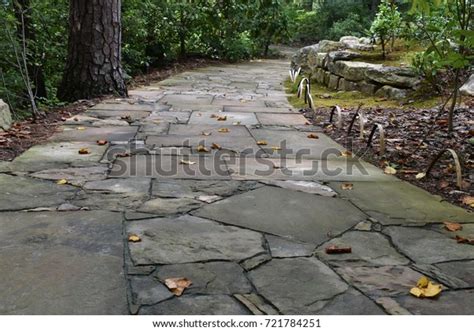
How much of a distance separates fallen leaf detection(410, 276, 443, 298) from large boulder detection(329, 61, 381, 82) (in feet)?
20.0

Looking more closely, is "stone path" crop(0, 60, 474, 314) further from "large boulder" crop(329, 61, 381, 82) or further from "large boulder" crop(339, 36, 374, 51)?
"large boulder" crop(339, 36, 374, 51)

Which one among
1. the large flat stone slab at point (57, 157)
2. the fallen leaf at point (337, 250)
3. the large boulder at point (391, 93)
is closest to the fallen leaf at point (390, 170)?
the fallen leaf at point (337, 250)

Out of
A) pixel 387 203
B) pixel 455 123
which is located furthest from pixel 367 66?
pixel 387 203

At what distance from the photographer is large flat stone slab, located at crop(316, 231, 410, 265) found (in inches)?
79.4

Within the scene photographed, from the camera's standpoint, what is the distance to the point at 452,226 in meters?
2.44

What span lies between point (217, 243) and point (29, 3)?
6.27m

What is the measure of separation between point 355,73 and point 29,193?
243 inches

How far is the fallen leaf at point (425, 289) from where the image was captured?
1.72m

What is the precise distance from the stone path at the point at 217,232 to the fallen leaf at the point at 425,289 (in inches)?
1.5

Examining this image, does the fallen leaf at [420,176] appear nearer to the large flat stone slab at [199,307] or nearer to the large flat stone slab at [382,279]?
the large flat stone slab at [382,279]

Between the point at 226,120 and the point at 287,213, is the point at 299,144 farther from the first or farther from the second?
the point at 287,213

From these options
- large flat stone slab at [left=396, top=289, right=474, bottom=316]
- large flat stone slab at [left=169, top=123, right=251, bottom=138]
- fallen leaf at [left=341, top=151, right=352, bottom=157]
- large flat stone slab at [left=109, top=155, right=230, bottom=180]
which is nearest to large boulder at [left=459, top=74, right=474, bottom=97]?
fallen leaf at [left=341, top=151, right=352, bottom=157]

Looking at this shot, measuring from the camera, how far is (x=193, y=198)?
273cm

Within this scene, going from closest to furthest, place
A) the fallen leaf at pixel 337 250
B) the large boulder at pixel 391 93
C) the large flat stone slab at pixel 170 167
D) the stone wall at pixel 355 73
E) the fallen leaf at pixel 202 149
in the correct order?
the fallen leaf at pixel 337 250
the large flat stone slab at pixel 170 167
the fallen leaf at pixel 202 149
the large boulder at pixel 391 93
the stone wall at pixel 355 73
